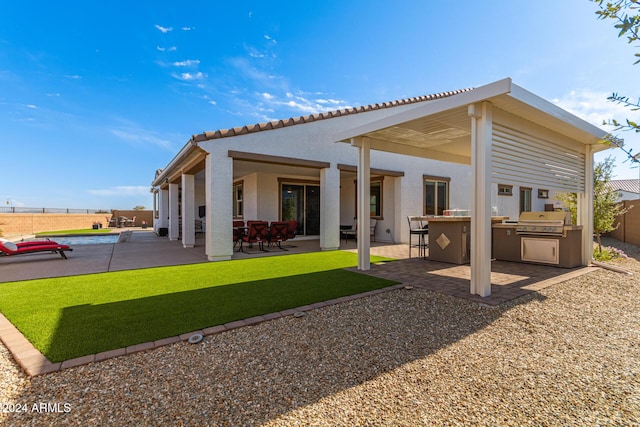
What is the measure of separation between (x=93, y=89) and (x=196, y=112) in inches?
210

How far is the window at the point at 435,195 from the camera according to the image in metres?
13.0

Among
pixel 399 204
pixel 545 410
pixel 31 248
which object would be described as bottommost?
pixel 545 410

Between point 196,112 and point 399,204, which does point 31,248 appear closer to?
point 399,204

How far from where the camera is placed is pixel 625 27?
1.17 metres

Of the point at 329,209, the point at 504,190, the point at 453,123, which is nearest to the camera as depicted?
the point at 453,123

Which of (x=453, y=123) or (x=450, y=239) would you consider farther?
(x=450, y=239)

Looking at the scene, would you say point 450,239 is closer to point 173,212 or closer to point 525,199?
point 173,212

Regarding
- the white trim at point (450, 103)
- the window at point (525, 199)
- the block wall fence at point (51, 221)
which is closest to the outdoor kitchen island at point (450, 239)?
the white trim at point (450, 103)

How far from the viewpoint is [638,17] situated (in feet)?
3.89

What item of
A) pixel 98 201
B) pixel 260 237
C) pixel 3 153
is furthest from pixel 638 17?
pixel 3 153

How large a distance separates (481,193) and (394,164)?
746cm

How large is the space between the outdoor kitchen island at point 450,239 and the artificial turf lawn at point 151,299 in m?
2.66

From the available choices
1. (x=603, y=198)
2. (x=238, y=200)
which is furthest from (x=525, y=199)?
(x=238, y=200)

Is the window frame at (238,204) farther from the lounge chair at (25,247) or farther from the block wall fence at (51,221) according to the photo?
the block wall fence at (51,221)
